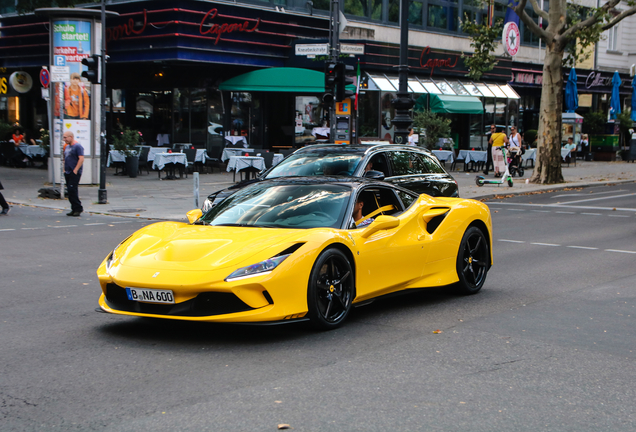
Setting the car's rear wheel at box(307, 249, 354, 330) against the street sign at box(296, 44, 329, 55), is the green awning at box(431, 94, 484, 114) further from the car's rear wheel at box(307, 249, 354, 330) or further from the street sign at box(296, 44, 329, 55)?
the car's rear wheel at box(307, 249, 354, 330)

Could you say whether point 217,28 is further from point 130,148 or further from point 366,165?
point 366,165

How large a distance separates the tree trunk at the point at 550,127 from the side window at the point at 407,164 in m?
15.5

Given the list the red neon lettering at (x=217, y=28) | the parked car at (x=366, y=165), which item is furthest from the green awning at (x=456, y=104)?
the parked car at (x=366, y=165)

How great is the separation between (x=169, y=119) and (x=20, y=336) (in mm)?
27864

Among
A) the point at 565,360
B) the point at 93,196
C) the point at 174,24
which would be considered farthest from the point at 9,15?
the point at 565,360

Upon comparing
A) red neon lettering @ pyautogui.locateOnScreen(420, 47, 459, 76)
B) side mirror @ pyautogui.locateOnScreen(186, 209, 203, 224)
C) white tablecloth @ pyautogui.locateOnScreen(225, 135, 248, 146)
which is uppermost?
red neon lettering @ pyautogui.locateOnScreen(420, 47, 459, 76)

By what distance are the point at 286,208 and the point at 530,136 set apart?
134ft

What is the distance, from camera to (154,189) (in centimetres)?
2306

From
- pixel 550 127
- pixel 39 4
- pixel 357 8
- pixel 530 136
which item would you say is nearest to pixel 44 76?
pixel 39 4

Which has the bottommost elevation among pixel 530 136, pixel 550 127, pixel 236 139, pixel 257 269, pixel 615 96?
pixel 257 269

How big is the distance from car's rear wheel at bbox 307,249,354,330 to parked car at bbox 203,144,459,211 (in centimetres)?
501

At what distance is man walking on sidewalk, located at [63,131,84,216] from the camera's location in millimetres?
16375

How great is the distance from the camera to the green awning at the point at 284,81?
30.4 metres

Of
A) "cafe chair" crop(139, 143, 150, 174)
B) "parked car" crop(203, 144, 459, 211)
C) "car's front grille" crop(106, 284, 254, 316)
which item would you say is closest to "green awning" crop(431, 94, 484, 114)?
"cafe chair" crop(139, 143, 150, 174)
